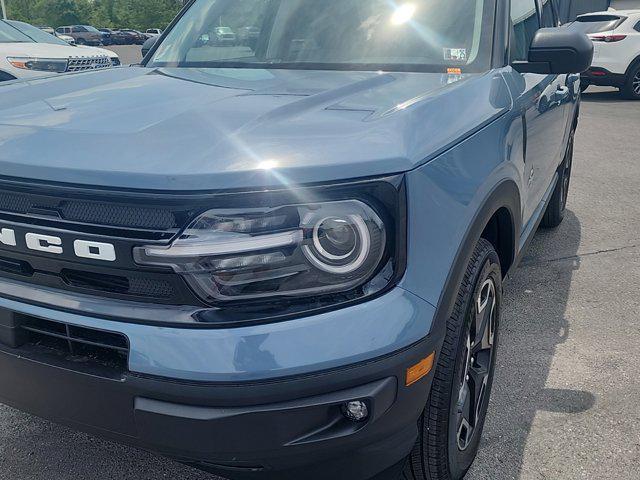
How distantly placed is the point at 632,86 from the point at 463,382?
Result: 477 inches

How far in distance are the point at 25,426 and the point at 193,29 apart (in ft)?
6.57

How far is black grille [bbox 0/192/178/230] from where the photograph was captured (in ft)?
4.87

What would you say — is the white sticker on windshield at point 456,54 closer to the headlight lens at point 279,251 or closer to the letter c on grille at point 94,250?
the headlight lens at point 279,251

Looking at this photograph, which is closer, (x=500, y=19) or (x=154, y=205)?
(x=154, y=205)

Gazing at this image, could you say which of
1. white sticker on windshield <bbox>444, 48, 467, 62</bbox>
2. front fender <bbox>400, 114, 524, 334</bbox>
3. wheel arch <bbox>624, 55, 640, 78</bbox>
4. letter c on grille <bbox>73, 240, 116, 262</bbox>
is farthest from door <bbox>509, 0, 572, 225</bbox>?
wheel arch <bbox>624, 55, 640, 78</bbox>

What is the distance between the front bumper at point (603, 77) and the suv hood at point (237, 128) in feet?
36.2

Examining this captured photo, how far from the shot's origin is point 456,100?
1.99 metres

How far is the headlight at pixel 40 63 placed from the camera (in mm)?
7852

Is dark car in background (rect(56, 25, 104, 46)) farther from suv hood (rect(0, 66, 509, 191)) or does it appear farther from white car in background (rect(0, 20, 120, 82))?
suv hood (rect(0, 66, 509, 191))

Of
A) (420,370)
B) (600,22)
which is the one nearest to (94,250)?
(420,370)

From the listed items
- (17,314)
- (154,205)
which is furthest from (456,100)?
(17,314)

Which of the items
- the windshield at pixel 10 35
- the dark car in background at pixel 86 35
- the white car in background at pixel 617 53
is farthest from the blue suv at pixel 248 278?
the dark car in background at pixel 86 35

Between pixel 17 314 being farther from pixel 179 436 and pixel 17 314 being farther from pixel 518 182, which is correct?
pixel 518 182

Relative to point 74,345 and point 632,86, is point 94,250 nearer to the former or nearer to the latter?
point 74,345
